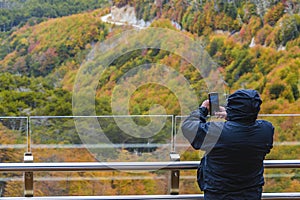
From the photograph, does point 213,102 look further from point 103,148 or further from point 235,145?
point 103,148

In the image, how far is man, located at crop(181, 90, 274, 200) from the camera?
187cm

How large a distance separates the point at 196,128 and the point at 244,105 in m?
0.22

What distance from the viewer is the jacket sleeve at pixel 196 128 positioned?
1899mm

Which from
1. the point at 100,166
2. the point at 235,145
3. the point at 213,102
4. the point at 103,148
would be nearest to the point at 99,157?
the point at 103,148

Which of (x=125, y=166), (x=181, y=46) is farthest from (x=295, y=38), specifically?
(x=125, y=166)

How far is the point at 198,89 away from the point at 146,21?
1352 centimetres

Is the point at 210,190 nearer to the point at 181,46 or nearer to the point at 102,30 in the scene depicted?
the point at 181,46

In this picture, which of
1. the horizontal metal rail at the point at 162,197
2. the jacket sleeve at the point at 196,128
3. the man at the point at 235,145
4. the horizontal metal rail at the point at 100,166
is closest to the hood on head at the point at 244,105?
the man at the point at 235,145

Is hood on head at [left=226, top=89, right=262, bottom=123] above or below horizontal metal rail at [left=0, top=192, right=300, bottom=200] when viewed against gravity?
above

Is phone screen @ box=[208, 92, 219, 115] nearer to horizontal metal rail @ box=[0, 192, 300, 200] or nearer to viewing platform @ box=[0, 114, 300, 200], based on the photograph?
viewing platform @ box=[0, 114, 300, 200]

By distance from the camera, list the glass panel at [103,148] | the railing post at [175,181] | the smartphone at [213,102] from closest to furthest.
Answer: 1. the smartphone at [213,102]
2. the railing post at [175,181]
3. the glass panel at [103,148]

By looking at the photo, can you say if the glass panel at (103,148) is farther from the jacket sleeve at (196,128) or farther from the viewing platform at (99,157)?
the jacket sleeve at (196,128)

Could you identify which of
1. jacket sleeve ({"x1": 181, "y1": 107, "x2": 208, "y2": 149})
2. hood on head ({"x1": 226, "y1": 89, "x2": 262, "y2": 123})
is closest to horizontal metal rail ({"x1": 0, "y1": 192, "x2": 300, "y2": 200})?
jacket sleeve ({"x1": 181, "y1": 107, "x2": 208, "y2": 149})

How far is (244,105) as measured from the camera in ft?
6.08
